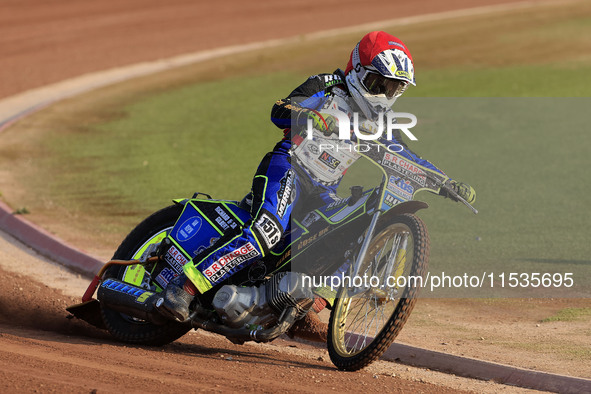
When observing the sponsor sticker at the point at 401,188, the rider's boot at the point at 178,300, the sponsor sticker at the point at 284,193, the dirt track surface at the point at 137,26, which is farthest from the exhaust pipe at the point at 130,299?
the dirt track surface at the point at 137,26

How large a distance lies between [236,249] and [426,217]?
6.04m

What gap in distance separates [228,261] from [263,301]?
38cm

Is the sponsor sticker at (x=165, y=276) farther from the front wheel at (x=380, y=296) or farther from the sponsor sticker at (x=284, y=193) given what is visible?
the front wheel at (x=380, y=296)

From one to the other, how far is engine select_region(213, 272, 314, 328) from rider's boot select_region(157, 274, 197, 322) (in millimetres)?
213

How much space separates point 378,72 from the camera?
Answer: 6473 mm

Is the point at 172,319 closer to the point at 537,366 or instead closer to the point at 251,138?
the point at 537,366

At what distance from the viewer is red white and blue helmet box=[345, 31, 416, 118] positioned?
6.45 m

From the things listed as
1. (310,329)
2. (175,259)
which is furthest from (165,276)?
(310,329)

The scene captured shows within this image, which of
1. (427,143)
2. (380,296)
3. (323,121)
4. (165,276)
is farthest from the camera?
(427,143)

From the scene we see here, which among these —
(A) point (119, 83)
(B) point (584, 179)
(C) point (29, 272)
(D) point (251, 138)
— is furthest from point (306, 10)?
(C) point (29, 272)

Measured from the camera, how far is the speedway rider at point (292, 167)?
6.50 meters

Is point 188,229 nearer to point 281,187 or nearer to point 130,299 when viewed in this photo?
point 130,299

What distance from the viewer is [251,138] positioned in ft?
56.5

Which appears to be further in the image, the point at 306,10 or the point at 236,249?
the point at 306,10
